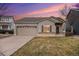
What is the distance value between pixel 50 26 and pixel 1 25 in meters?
0.58

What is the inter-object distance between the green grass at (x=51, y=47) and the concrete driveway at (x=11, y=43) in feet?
0.14

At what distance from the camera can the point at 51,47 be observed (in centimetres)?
190

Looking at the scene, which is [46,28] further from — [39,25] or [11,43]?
[11,43]

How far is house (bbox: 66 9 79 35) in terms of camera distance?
190 centimetres

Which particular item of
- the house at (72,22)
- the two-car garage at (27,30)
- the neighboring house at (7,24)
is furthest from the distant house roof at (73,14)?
the neighboring house at (7,24)

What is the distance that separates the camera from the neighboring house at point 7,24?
1928mm

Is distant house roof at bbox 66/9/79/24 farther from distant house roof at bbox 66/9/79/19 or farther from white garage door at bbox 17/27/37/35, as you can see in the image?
white garage door at bbox 17/27/37/35

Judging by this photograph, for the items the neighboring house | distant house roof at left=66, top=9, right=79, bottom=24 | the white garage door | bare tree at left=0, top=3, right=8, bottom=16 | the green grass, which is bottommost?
the green grass

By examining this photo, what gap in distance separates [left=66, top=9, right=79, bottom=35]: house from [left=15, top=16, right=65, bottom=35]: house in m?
0.07

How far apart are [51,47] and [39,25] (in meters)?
0.29

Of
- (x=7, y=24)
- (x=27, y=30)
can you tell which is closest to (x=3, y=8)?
(x=7, y=24)

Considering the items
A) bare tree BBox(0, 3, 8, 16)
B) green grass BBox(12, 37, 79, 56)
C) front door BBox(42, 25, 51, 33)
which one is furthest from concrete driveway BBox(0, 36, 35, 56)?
bare tree BBox(0, 3, 8, 16)

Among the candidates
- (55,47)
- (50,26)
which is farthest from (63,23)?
(55,47)

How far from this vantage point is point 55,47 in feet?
6.23
